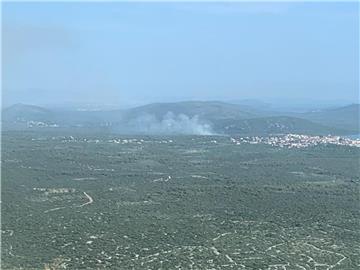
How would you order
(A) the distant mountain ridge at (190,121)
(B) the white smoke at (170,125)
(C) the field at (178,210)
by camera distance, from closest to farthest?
(C) the field at (178,210) < (A) the distant mountain ridge at (190,121) < (B) the white smoke at (170,125)

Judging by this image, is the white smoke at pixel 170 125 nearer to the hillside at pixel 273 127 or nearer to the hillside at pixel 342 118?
the hillside at pixel 273 127

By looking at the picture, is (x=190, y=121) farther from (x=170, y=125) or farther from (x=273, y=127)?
(x=273, y=127)

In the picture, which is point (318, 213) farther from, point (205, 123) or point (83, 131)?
point (205, 123)

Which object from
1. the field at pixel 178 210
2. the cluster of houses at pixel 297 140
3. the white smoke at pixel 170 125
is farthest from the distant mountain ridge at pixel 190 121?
the field at pixel 178 210

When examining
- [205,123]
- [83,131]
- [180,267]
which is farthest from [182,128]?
[180,267]

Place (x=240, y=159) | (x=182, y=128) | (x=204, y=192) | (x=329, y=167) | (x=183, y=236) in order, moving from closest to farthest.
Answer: (x=183, y=236), (x=204, y=192), (x=329, y=167), (x=240, y=159), (x=182, y=128)

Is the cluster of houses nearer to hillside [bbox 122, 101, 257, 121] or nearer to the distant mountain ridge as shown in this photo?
the distant mountain ridge

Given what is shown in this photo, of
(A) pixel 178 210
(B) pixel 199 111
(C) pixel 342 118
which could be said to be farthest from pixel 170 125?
(A) pixel 178 210
